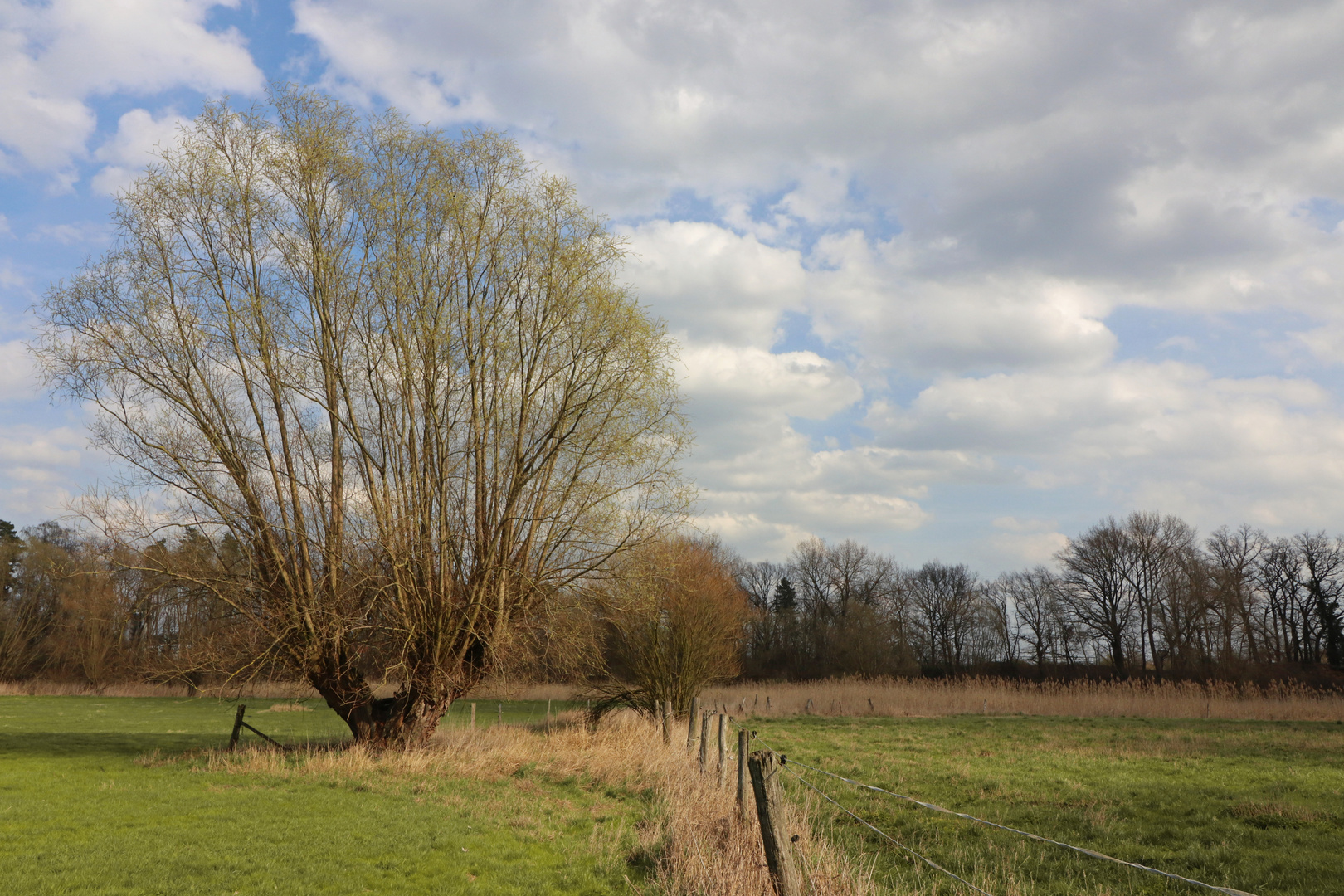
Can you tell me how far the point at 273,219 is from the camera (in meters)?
15.1

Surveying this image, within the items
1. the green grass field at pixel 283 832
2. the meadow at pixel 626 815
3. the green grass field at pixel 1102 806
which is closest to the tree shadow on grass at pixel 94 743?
the meadow at pixel 626 815

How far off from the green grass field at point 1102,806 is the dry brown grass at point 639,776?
53.4 inches

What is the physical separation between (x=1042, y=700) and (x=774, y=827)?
2905cm

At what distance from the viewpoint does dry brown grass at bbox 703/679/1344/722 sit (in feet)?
87.9

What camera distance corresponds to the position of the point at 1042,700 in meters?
30.3

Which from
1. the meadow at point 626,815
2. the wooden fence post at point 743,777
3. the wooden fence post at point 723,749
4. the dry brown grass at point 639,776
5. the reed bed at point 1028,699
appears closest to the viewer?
the dry brown grass at point 639,776

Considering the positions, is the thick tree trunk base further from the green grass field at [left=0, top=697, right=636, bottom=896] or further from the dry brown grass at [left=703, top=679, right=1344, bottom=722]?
the dry brown grass at [left=703, top=679, right=1344, bottom=722]

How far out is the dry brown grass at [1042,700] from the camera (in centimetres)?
2678

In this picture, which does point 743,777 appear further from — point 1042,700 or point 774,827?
point 1042,700

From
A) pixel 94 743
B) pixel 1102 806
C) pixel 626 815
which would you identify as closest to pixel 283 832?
pixel 626 815

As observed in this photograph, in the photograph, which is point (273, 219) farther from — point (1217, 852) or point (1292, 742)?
point (1292, 742)

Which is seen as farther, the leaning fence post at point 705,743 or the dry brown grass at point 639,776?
the leaning fence post at point 705,743

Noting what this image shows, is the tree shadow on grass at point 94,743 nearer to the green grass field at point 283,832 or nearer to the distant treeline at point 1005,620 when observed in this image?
the green grass field at point 283,832

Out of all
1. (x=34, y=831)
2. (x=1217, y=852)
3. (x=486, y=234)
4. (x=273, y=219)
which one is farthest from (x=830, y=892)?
(x=273, y=219)
